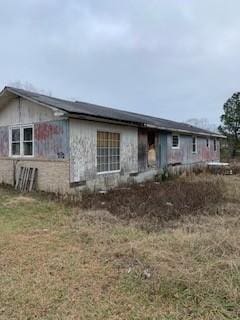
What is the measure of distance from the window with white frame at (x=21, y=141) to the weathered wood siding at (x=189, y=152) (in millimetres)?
8168

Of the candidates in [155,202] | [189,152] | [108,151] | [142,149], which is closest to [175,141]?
[189,152]

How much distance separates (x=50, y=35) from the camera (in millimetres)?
19656

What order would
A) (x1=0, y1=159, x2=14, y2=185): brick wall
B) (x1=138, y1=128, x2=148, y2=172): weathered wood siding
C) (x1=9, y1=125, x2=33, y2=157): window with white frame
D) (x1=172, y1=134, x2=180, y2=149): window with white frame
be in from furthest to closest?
(x1=172, y1=134, x2=180, y2=149): window with white frame
(x1=138, y1=128, x2=148, y2=172): weathered wood siding
(x1=0, y1=159, x2=14, y2=185): brick wall
(x1=9, y1=125, x2=33, y2=157): window with white frame

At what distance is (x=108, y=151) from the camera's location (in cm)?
1277

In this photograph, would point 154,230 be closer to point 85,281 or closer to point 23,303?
point 85,281

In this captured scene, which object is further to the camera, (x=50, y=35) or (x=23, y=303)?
(x=50, y=35)

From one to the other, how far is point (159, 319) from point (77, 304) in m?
0.91

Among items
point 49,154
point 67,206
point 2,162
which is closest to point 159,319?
point 67,206

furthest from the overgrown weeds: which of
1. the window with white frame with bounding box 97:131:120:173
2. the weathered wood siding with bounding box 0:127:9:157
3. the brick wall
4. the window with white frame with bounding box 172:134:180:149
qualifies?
the window with white frame with bounding box 172:134:180:149

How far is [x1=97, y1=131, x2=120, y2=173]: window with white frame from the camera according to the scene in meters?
12.3

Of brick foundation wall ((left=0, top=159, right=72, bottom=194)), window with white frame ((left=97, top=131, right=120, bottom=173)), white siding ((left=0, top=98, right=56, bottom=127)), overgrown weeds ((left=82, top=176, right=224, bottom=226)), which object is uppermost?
white siding ((left=0, top=98, right=56, bottom=127))

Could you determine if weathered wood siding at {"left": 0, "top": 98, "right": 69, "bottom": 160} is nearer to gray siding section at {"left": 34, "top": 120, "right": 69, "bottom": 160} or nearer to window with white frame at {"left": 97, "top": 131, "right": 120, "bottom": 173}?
gray siding section at {"left": 34, "top": 120, "right": 69, "bottom": 160}

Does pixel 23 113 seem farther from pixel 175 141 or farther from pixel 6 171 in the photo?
pixel 175 141

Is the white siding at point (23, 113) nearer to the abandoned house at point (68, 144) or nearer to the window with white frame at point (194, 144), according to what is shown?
the abandoned house at point (68, 144)
